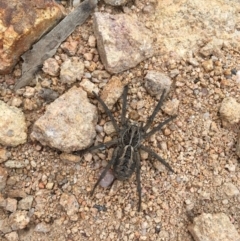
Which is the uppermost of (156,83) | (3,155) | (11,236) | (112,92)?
(156,83)

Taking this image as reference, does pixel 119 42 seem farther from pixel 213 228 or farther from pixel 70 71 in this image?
pixel 213 228

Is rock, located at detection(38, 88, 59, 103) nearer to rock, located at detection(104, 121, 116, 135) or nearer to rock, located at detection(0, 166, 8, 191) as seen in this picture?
rock, located at detection(104, 121, 116, 135)

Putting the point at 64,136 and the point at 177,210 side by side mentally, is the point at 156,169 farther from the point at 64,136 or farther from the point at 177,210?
the point at 64,136

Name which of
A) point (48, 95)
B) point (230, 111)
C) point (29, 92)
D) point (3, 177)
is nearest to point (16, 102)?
point (29, 92)

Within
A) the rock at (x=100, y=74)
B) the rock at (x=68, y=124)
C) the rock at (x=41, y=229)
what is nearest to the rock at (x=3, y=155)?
the rock at (x=68, y=124)

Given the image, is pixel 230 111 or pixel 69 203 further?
pixel 230 111

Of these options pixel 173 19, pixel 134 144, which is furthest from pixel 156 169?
pixel 173 19

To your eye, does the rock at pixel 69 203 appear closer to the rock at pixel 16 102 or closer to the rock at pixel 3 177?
the rock at pixel 3 177
